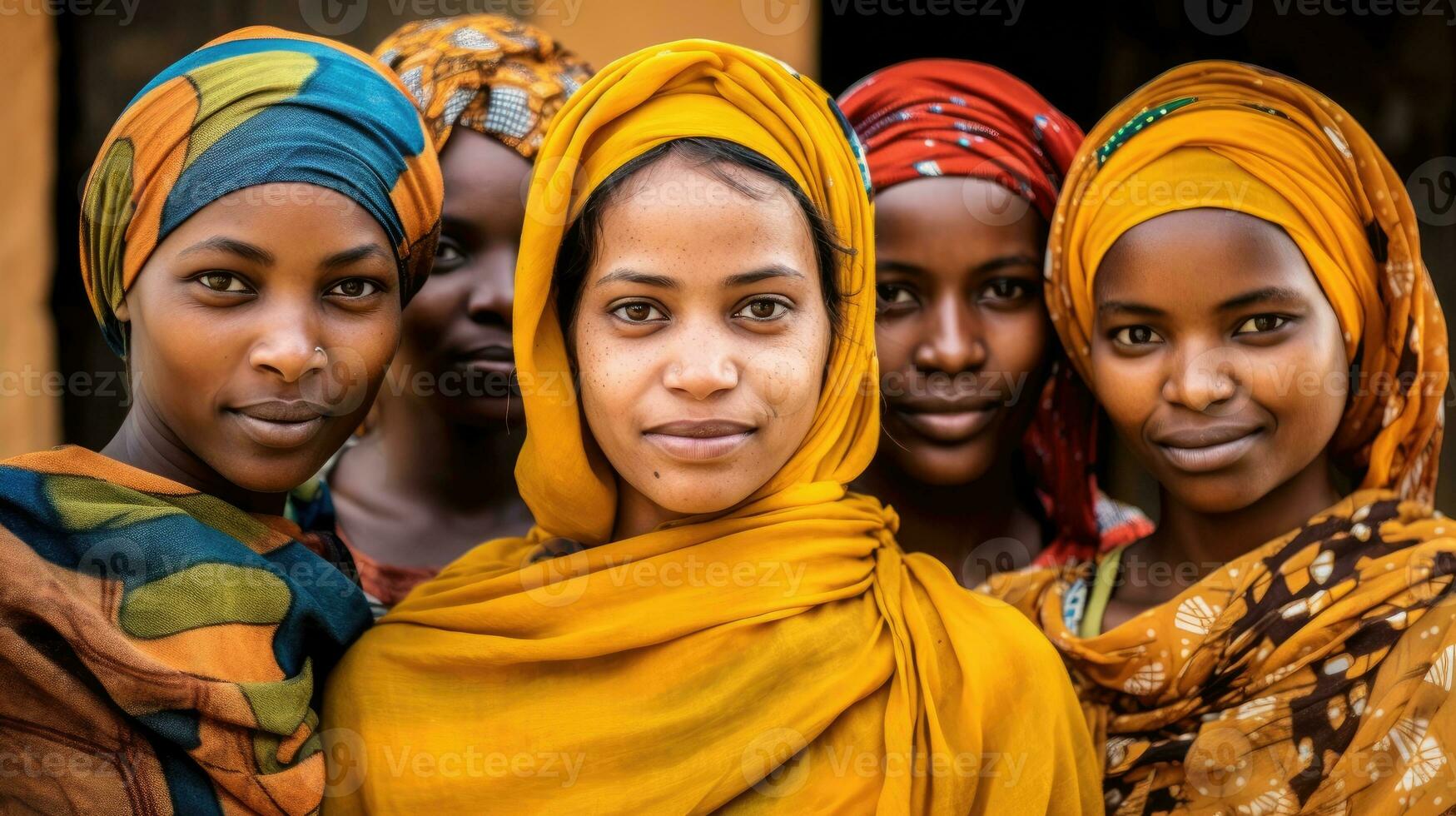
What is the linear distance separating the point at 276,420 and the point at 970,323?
4.80 feet

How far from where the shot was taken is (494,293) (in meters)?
2.93

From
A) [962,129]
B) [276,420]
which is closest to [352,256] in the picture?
[276,420]

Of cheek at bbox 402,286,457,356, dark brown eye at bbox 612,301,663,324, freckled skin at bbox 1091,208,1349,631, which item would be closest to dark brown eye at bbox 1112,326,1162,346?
freckled skin at bbox 1091,208,1349,631

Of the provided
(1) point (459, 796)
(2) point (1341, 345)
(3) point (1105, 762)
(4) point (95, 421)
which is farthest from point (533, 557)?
(4) point (95, 421)

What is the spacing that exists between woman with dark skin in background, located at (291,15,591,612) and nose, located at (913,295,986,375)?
3.19ft

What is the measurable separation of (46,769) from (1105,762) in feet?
6.09

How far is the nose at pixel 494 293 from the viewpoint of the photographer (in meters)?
2.93

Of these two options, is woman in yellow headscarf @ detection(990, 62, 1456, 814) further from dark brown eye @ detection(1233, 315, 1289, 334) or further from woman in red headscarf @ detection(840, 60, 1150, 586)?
woman in red headscarf @ detection(840, 60, 1150, 586)

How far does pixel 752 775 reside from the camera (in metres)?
2.04

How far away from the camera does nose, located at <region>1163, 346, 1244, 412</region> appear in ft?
7.79

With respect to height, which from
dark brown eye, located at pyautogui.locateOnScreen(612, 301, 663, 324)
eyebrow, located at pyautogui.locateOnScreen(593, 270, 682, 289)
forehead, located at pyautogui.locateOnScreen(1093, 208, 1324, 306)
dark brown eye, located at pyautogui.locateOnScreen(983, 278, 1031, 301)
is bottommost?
dark brown eye, located at pyautogui.locateOnScreen(983, 278, 1031, 301)

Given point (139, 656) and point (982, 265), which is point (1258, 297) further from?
point (139, 656)

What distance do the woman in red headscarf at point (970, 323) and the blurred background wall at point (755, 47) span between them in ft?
5.71

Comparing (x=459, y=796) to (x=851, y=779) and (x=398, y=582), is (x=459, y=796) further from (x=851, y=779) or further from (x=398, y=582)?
(x=398, y=582)
